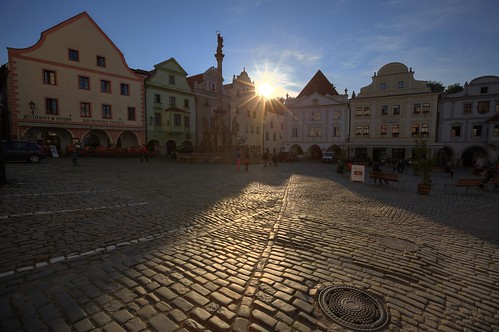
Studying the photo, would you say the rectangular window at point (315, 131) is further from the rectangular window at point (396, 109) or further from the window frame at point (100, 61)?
the window frame at point (100, 61)

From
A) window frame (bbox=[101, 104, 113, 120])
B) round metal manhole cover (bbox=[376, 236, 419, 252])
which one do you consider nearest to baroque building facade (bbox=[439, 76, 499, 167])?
round metal manhole cover (bbox=[376, 236, 419, 252])

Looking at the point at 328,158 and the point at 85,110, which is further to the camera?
the point at 328,158

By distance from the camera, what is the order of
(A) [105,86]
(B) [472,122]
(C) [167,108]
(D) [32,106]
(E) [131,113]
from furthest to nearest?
(C) [167,108], (B) [472,122], (E) [131,113], (A) [105,86], (D) [32,106]

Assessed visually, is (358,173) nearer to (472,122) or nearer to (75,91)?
(75,91)

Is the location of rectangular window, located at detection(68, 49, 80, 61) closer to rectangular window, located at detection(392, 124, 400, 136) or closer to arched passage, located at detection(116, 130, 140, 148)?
arched passage, located at detection(116, 130, 140, 148)

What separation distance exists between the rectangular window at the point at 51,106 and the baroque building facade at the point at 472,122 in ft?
170

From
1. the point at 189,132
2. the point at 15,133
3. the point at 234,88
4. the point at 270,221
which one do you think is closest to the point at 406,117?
the point at 234,88

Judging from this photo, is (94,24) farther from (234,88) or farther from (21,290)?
(21,290)

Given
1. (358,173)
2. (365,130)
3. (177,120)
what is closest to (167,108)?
(177,120)

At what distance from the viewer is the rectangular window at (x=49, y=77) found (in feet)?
91.1

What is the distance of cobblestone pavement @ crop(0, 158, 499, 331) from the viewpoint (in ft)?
9.73

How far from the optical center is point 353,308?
10.5 ft

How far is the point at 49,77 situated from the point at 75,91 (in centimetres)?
266

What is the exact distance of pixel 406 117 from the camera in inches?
1537
